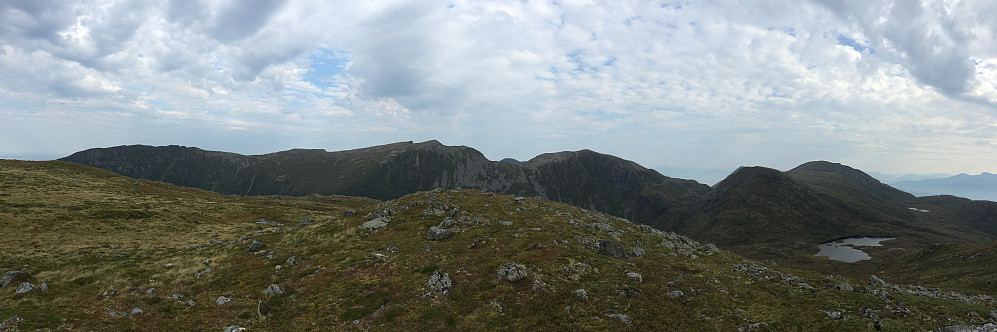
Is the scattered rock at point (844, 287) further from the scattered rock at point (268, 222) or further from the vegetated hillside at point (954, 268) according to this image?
the scattered rock at point (268, 222)

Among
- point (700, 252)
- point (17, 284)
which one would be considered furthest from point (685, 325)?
point (17, 284)

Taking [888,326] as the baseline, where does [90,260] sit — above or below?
below

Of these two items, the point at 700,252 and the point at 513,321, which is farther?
the point at 700,252

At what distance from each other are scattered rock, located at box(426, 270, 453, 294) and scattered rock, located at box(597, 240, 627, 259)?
15019 millimetres

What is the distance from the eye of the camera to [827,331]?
18.9 meters

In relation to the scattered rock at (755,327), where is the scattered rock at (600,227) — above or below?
above

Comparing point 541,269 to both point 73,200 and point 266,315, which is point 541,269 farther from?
point 73,200

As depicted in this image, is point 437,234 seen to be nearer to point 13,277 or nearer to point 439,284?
point 439,284

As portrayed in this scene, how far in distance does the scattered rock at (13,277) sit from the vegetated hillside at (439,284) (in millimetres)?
269

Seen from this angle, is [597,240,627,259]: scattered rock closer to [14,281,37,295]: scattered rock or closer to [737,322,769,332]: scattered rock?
[737,322,769,332]: scattered rock

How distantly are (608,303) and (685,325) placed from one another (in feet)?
14.3

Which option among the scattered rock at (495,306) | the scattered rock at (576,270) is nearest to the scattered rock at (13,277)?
the scattered rock at (495,306)

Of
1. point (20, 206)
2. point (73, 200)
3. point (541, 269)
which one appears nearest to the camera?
point (541, 269)

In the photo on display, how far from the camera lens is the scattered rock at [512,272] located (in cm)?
2553
